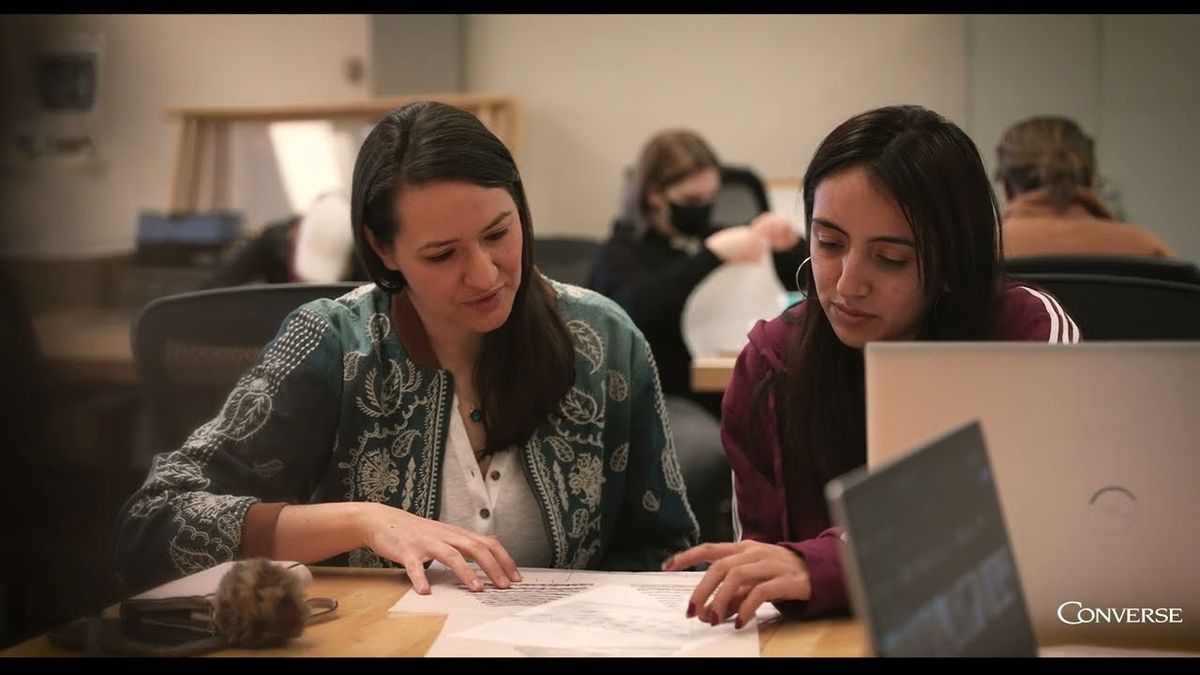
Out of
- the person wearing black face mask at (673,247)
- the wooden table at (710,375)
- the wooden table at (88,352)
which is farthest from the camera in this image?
the person wearing black face mask at (673,247)

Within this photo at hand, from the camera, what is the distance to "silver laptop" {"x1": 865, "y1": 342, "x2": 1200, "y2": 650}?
969 millimetres

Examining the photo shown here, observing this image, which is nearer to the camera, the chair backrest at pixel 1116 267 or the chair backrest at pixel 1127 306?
the chair backrest at pixel 1127 306

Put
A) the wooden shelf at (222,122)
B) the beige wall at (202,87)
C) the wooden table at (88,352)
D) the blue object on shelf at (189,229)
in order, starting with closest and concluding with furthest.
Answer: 1. the wooden table at (88,352)
2. the blue object on shelf at (189,229)
3. the wooden shelf at (222,122)
4. the beige wall at (202,87)

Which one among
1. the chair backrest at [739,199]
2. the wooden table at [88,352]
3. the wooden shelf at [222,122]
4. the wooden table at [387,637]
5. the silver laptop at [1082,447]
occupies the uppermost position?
the wooden shelf at [222,122]

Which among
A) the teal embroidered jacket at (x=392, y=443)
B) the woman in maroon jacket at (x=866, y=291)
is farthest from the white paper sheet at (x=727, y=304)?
the woman in maroon jacket at (x=866, y=291)

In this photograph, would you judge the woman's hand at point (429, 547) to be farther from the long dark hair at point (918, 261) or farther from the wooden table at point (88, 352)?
the wooden table at point (88, 352)

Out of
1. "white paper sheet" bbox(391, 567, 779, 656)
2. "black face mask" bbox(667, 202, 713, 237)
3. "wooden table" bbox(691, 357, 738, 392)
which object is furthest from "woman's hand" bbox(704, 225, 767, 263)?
"white paper sheet" bbox(391, 567, 779, 656)

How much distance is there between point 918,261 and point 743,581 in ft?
1.24

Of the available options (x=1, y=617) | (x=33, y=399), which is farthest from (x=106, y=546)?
(x=33, y=399)

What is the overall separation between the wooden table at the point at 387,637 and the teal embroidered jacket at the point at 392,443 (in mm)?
170

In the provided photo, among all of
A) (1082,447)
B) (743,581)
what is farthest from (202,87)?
(1082,447)

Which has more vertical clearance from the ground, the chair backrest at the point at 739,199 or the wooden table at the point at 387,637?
the chair backrest at the point at 739,199

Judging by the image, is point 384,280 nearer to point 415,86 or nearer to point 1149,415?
point 1149,415

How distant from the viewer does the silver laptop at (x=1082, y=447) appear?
3.18 ft
